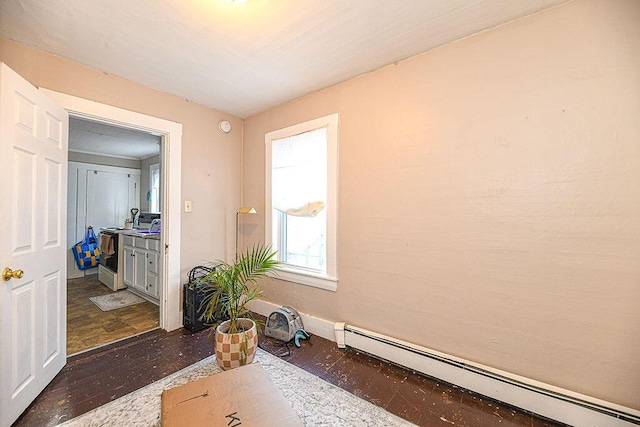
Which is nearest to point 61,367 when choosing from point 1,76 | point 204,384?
point 204,384

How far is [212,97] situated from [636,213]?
3.30 metres

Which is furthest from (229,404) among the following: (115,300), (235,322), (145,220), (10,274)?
(145,220)

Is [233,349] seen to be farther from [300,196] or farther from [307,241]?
[300,196]

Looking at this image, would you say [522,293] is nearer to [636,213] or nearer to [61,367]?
[636,213]

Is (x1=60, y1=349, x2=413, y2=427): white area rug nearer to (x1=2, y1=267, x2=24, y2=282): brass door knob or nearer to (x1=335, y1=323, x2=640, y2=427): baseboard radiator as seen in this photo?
(x1=335, y1=323, x2=640, y2=427): baseboard radiator

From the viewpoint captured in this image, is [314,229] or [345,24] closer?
[345,24]

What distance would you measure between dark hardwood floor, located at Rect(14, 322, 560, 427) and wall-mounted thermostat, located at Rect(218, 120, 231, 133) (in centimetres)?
229

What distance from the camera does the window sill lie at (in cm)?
245

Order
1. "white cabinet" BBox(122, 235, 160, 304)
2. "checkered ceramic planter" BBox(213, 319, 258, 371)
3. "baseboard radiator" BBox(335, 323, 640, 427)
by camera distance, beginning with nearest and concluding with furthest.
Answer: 1. "baseboard radiator" BBox(335, 323, 640, 427)
2. "checkered ceramic planter" BBox(213, 319, 258, 371)
3. "white cabinet" BBox(122, 235, 160, 304)

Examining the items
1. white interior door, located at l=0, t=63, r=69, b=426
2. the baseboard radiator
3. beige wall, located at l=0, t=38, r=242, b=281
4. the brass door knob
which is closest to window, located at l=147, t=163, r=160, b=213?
beige wall, located at l=0, t=38, r=242, b=281

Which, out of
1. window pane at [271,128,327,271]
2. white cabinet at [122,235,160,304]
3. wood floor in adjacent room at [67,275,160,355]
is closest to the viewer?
wood floor in adjacent room at [67,275,160,355]

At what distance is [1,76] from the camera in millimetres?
1376

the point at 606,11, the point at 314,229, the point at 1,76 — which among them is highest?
the point at 606,11

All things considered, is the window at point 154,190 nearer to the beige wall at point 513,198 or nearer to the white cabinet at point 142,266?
the white cabinet at point 142,266
